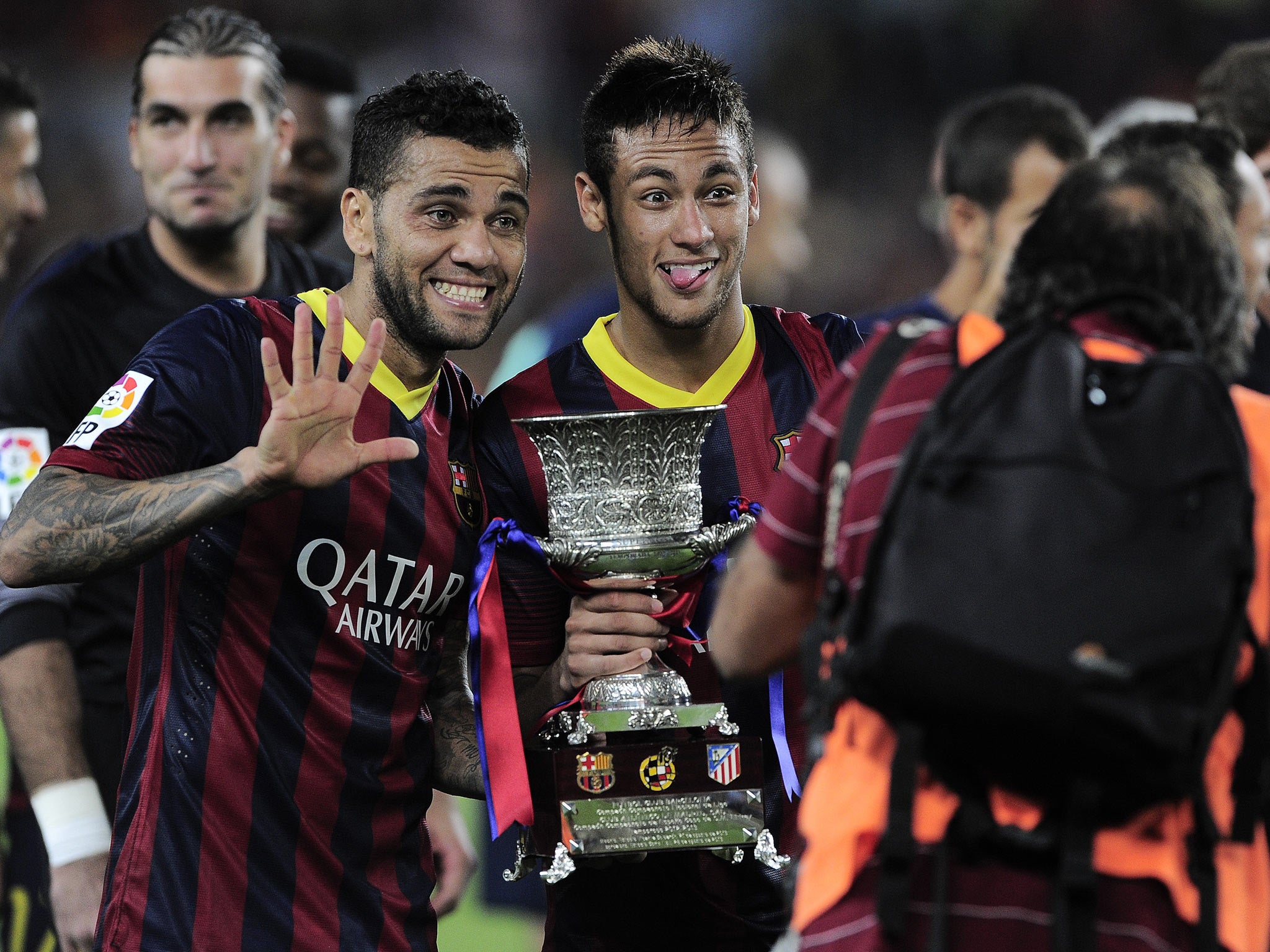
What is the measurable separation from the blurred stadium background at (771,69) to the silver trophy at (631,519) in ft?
21.3

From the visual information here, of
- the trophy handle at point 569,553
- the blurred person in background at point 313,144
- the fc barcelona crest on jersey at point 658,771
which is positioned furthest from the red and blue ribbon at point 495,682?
the blurred person in background at point 313,144

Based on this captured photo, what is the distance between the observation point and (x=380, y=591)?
2574 millimetres

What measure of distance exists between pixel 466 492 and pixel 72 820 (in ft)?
3.51

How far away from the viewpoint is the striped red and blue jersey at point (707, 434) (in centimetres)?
277

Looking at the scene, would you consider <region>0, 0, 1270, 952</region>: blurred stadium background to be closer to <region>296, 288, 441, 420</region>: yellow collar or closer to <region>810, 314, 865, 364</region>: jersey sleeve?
<region>810, 314, 865, 364</region>: jersey sleeve

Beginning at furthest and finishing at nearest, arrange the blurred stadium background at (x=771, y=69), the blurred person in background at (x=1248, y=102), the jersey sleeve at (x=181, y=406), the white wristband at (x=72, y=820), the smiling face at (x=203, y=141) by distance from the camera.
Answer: the blurred stadium background at (x=771, y=69) → the blurred person in background at (x=1248, y=102) → the smiling face at (x=203, y=141) → the white wristband at (x=72, y=820) → the jersey sleeve at (x=181, y=406)

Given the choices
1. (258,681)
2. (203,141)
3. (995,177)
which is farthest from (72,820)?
(995,177)

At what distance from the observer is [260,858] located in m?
2.45

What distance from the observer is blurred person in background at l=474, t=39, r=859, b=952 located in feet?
9.09

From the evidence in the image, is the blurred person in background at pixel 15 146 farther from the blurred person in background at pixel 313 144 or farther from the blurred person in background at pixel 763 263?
the blurred person in background at pixel 763 263

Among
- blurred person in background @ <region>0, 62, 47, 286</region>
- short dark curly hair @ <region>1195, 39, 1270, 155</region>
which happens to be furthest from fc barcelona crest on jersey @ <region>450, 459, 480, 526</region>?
blurred person in background @ <region>0, 62, 47, 286</region>

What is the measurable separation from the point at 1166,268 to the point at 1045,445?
327mm

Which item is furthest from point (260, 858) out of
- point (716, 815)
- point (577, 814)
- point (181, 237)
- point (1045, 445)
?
point (181, 237)

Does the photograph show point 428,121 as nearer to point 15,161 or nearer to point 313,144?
point 313,144
